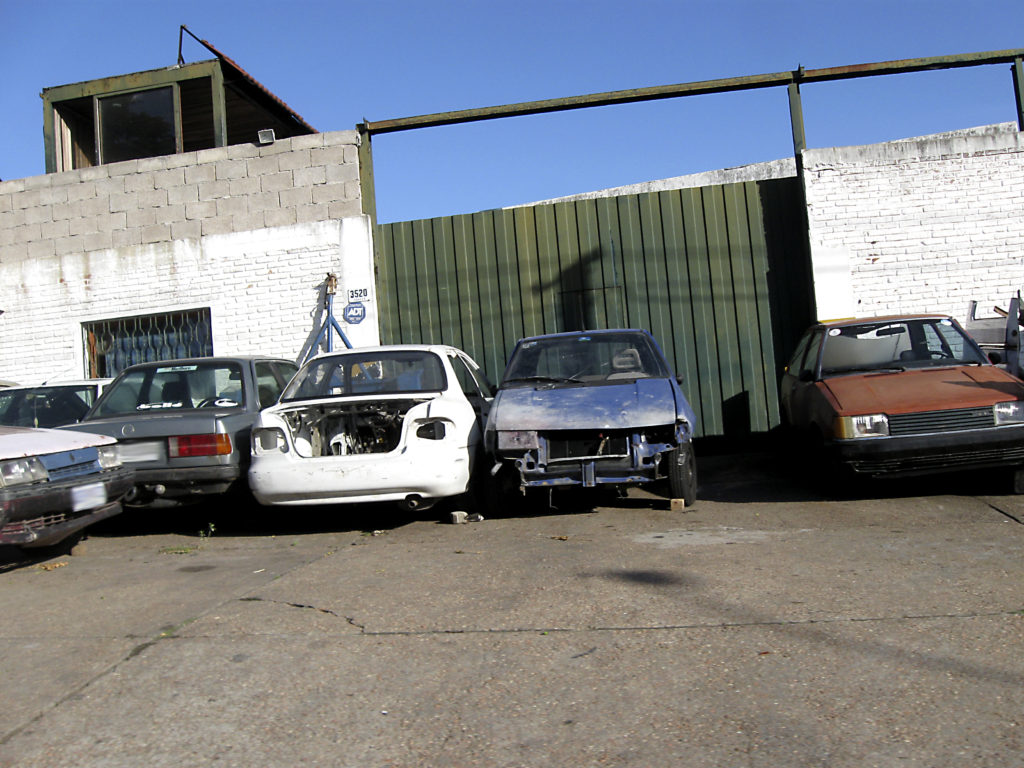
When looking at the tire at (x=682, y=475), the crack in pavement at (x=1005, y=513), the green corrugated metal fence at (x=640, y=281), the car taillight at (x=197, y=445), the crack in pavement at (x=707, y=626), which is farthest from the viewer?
the green corrugated metal fence at (x=640, y=281)

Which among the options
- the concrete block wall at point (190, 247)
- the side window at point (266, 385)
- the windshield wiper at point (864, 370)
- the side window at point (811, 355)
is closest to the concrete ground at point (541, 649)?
the windshield wiper at point (864, 370)

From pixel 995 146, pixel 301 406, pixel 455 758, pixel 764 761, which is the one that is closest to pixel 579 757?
pixel 455 758

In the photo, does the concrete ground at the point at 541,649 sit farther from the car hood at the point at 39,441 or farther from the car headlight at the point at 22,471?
the car hood at the point at 39,441

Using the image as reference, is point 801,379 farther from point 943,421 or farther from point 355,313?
point 355,313

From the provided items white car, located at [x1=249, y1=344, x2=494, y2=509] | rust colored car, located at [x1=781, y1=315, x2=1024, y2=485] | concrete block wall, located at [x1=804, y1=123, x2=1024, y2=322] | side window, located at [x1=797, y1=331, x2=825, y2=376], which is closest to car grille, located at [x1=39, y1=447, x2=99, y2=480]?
white car, located at [x1=249, y1=344, x2=494, y2=509]

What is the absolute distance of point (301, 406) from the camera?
22.5ft

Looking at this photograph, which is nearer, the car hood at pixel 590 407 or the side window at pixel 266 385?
the car hood at pixel 590 407

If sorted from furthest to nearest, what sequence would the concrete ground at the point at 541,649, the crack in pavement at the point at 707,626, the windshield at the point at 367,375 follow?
the windshield at the point at 367,375, the crack in pavement at the point at 707,626, the concrete ground at the point at 541,649

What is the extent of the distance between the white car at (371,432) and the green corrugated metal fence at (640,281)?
3518mm

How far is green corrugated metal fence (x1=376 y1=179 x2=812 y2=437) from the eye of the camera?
34.8ft

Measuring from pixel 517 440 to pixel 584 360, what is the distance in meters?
1.60

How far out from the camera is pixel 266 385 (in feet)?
26.7

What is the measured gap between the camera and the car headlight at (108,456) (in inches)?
247

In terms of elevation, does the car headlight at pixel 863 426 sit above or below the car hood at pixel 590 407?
below
